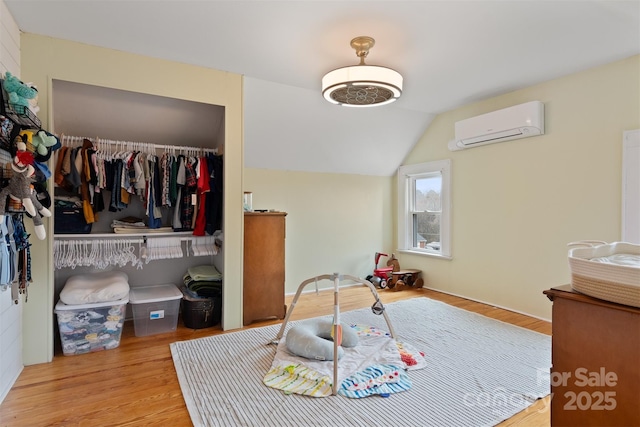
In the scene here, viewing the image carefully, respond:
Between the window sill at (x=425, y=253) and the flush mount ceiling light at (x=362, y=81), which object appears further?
the window sill at (x=425, y=253)

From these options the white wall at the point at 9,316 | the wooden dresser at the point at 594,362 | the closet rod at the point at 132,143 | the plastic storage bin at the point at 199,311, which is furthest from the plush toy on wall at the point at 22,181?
the wooden dresser at the point at 594,362

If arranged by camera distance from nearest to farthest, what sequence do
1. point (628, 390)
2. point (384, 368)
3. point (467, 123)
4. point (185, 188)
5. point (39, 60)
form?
point (628, 390) < point (384, 368) < point (39, 60) < point (185, 188) < point (467, 123)

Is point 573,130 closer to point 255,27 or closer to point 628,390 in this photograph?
point 628,390

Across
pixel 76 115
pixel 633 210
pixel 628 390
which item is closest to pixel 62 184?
pixel 76 115

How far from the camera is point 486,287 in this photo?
401 cm

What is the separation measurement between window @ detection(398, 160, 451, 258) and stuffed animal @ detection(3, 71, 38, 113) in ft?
13.9

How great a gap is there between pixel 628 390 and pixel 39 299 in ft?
11.3

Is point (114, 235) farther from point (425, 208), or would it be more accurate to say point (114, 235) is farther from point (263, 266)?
point (425, 208)

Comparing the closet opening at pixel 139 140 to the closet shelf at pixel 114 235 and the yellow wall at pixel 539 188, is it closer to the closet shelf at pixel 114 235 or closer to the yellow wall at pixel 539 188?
the closet shelf at pixel 114 235

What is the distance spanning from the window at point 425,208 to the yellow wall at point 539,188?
0.15 metres

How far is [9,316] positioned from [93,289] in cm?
60

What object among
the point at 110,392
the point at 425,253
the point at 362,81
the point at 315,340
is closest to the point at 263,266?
the point at 315,340

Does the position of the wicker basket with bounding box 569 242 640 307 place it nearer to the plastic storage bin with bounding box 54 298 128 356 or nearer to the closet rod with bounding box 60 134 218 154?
the plastic storage bin with bounding box 54 298 128 356

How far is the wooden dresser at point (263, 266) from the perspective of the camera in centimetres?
337
